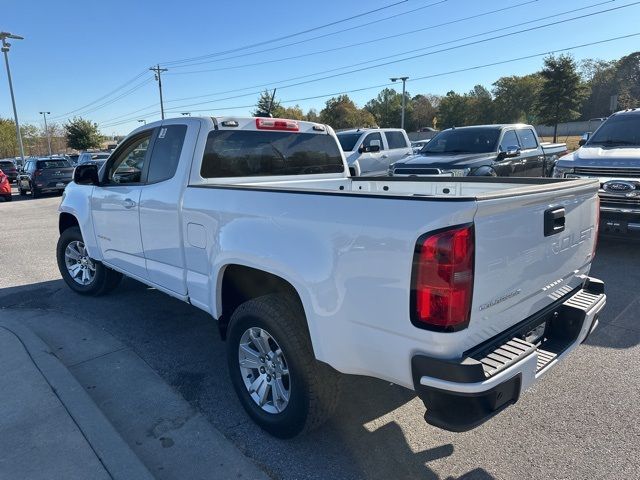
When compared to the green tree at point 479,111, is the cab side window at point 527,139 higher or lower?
lower

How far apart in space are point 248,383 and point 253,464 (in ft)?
1.78

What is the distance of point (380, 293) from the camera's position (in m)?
2.17

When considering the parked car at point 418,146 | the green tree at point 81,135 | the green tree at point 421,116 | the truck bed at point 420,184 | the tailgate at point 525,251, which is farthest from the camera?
the green tree at point 421,116

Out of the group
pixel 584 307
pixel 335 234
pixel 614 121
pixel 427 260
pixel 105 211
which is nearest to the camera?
pixel 427 260

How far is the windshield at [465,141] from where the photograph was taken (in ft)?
31.9

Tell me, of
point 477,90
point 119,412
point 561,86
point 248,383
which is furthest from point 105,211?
point 477,90

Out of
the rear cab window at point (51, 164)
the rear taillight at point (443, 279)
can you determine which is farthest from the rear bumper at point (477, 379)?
the rear cab window at point (51, 164)

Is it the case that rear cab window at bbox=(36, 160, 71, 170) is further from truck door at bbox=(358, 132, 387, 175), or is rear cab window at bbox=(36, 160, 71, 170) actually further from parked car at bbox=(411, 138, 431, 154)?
parked car at bbox=(411, 138, 431, 154)

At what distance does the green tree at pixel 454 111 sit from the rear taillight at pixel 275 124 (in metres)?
66.5

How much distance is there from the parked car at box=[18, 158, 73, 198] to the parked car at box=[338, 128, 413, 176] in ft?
44.0

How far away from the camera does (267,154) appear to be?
412 cm

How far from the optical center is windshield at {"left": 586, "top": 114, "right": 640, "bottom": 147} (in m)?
7.62

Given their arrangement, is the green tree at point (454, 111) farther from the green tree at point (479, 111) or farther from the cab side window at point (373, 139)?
the cab side window at point (373, 139)

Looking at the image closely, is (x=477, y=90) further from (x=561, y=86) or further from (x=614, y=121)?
(x=614, y=121)
